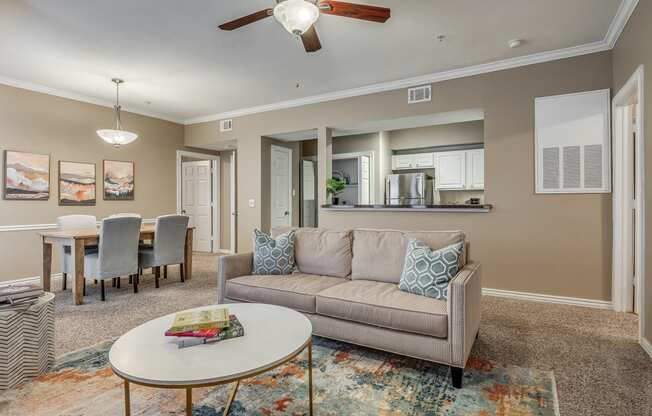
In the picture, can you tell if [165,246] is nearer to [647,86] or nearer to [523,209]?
[523,209]

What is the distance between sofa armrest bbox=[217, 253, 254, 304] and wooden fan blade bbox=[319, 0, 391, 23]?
6.71 feet

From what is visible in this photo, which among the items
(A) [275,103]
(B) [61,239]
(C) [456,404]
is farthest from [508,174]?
(B) [61,239]

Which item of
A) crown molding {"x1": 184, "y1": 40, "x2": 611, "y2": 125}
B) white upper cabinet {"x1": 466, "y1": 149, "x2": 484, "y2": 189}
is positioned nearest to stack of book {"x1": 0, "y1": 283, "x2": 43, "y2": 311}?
crown molding {"x1": 184, "y1": 40, "x2": 611, "y2": 125}

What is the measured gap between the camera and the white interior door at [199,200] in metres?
7.54

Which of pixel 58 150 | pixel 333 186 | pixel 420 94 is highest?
pixel 420 94

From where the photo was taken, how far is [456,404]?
1.81 m

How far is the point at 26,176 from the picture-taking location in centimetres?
463

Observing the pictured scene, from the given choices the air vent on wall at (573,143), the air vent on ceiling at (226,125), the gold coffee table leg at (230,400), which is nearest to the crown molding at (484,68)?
the air vent on ceiling at (226,125)

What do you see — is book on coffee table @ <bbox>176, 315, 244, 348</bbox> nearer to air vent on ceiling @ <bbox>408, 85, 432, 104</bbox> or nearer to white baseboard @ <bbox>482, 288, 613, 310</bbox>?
white baseboard @ <bbox>482, 288, 613, 310</bbox>

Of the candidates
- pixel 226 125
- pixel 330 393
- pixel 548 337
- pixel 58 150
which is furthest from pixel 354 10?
pixel 58 150

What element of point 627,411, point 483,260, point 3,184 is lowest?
point 627,411

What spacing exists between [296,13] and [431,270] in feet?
6.05

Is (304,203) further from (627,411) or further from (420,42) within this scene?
(627,411)

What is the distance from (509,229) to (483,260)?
1.51ft
